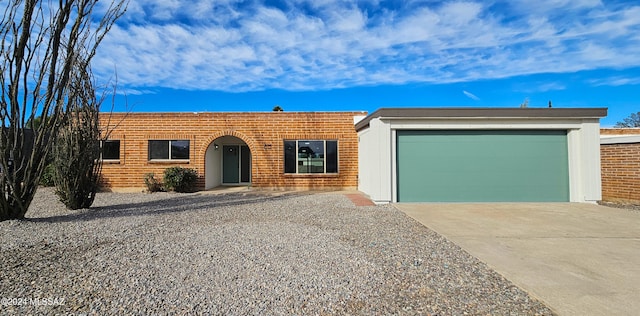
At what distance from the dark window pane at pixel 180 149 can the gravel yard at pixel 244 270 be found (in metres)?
6.53

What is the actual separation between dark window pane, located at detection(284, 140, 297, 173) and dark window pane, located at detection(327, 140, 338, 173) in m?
1.43

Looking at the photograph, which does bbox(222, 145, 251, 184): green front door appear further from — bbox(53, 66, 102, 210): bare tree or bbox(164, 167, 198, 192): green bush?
bbox(53, 66, 102, 210): bare tree

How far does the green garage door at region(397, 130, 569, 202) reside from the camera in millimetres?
8891

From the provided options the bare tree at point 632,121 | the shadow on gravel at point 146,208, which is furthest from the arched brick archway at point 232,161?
the bare tree at point 632,121

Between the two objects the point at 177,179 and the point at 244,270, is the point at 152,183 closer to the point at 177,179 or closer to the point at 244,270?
the point at 177,179

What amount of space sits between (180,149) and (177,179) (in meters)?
1.63

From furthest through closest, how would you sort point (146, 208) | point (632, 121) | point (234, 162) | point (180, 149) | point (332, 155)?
point (632, 121), point (234, 162), point (180, 149), point (332, 155), point (146, 208)

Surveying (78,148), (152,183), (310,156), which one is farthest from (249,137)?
(78,148)

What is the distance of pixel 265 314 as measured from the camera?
259 centimetres

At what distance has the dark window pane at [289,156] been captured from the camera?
41.5 ft

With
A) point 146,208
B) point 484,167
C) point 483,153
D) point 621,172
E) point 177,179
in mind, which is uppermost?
point 483,153

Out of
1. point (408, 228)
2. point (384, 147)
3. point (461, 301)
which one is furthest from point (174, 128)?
point (461, 301)

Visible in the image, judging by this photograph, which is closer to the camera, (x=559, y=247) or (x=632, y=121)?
(x=559, y=247)

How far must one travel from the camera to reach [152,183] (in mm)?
11992
